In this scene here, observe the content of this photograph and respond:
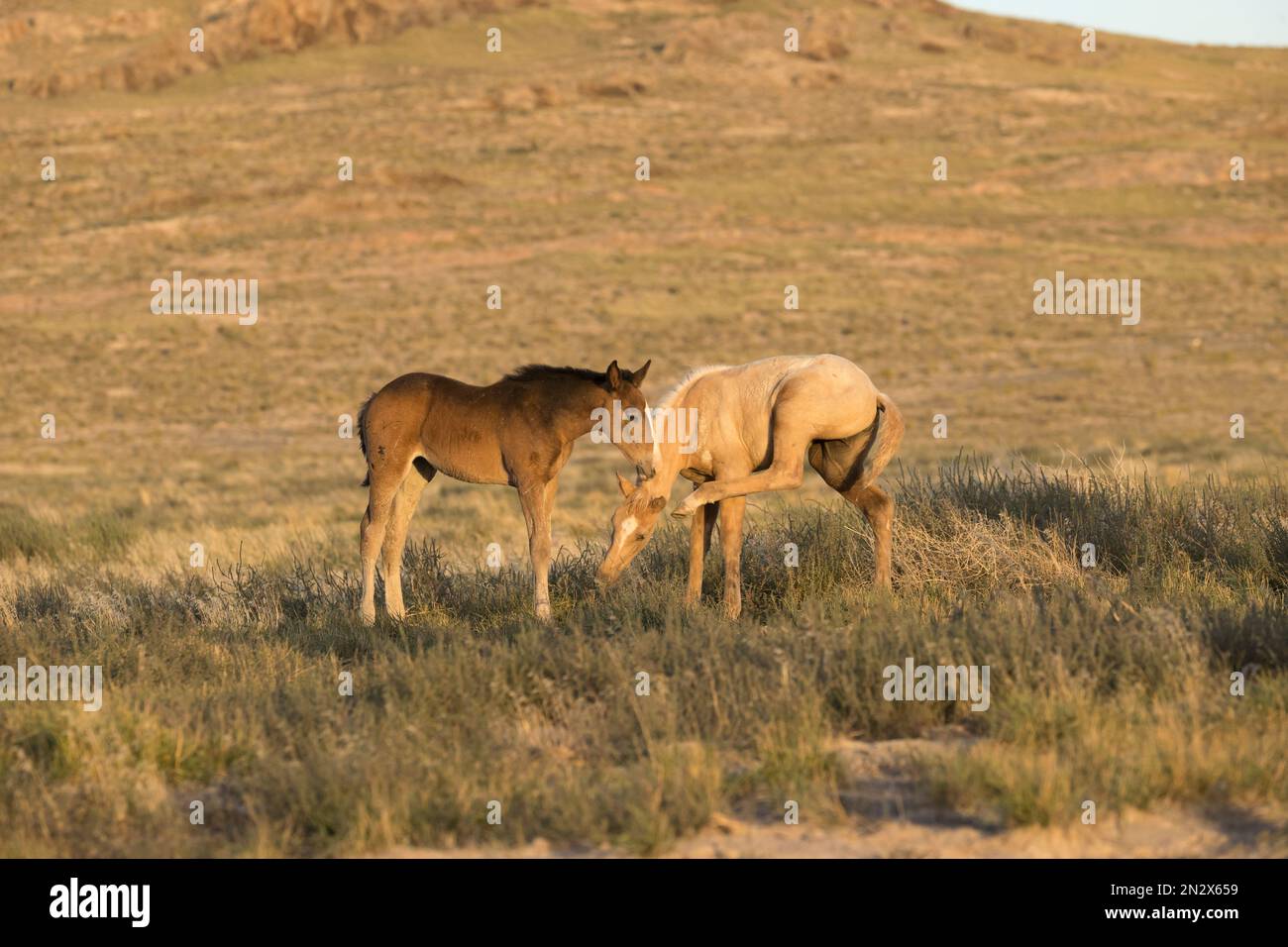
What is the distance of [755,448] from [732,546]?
2.00ft

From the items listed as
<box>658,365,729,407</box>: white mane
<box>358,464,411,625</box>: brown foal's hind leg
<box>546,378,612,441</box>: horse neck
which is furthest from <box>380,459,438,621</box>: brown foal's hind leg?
<box>658,365,729,407</box>: white mane

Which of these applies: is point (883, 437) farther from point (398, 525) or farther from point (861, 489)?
point (398, 525)

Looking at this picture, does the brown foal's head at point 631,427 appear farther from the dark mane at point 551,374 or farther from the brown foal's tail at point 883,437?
the brown foal's tail at point 883,437

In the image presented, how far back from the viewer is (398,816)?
5559mm

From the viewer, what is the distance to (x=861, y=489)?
30.1 feet

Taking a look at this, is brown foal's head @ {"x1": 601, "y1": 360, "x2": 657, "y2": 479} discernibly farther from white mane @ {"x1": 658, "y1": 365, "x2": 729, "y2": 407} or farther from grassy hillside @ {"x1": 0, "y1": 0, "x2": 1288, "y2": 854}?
grassy hillside @ {"x1": 0, "y1": 0, "x2": 1288, "y2": 854}

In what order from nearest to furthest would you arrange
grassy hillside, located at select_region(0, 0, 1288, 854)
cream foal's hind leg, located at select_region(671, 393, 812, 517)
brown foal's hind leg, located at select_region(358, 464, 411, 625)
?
grassy hillside, located at select_region(0, 0, 1288, 854)
cream foal's hind leg, located at select_region(671, 393, 812, 517)
brown foal's hind leg, located at select_region(358, 464, 411, 625)

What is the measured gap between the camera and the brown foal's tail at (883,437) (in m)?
8.95

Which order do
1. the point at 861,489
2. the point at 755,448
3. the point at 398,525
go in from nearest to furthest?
1. the point at 755,448
2. the point at 861,489
3. the point at 398,525

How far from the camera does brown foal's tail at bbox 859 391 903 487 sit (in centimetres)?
895

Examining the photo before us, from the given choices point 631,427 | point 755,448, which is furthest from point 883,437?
point 631,427

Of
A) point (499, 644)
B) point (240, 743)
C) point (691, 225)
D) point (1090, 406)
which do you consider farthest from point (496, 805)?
point (691, 225)

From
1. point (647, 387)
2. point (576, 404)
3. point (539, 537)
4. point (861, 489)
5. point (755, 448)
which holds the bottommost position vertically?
point (539, 537)

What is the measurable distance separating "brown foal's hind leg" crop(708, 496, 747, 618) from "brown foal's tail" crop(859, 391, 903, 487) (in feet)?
2.83
